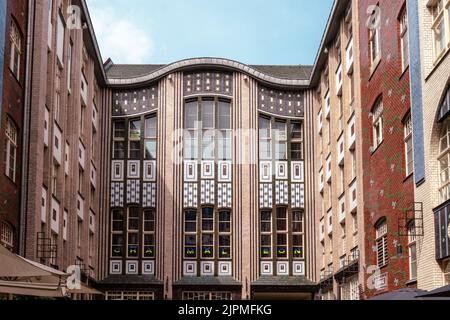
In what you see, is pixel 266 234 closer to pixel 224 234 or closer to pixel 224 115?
pixel 224 234

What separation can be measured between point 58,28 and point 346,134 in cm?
1217

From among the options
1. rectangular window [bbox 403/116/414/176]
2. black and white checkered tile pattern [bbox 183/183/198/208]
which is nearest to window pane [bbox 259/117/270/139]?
black and white checkered tile pattern [bbox 183/183/198/208]

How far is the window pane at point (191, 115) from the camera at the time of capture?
38.3m

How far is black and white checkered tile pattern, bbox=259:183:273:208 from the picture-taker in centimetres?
3731

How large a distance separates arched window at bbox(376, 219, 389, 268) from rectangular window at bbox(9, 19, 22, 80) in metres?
12.4

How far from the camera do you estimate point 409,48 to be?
757 inches

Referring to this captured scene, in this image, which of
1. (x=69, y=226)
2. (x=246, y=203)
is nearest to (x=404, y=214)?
(x=69, y=226)

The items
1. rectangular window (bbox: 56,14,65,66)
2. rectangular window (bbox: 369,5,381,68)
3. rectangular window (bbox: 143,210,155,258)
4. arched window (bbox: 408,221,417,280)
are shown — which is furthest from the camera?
rectangular window (bbox: 143,210,155,258)

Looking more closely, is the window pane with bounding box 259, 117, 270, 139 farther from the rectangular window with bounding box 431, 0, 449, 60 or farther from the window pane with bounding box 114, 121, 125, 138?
the rectangular window with bounding box 431, 0, 449, 60

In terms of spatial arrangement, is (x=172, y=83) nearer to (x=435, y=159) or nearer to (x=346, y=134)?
(x=346, y=134)

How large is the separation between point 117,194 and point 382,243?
58.6 feet

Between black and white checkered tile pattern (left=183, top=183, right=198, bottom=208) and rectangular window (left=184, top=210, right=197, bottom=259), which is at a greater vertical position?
black and white checkered tile pattern (left=183, top=183, right=198, bottom=208)

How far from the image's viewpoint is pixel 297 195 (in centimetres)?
3753

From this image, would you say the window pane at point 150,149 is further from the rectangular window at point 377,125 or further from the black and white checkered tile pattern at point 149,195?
the rectangular window at point 377,125
